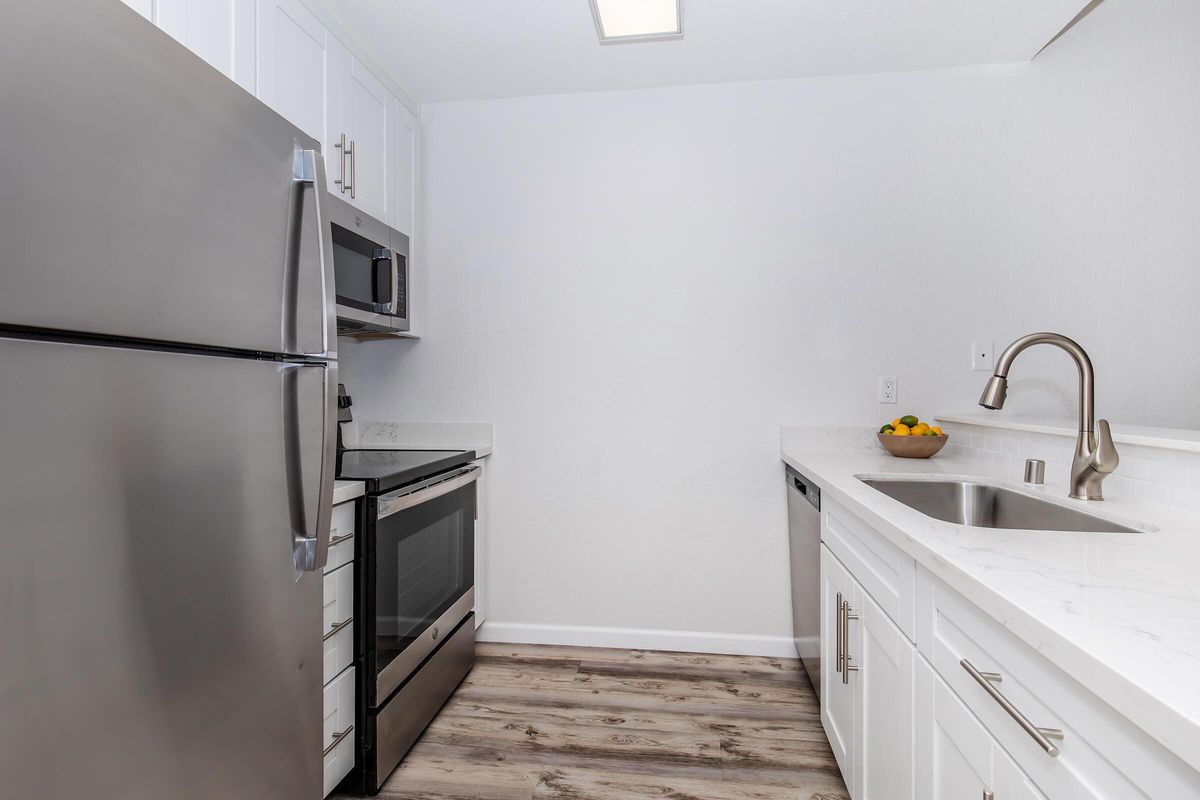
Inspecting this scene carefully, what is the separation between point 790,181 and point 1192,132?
1.42m

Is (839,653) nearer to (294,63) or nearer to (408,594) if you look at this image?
(408,594)

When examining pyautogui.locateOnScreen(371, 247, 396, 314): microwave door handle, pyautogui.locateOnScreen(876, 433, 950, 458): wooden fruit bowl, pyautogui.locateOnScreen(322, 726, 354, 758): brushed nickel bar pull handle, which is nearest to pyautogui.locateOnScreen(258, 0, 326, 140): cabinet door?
pyautogui.locateOnScreen(371, 247, 396, 314): microwave door handle

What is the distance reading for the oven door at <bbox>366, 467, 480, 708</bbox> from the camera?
1.63m

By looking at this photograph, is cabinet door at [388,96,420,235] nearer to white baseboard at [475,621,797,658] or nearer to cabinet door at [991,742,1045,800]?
white baseboard at [475,621,797,658]

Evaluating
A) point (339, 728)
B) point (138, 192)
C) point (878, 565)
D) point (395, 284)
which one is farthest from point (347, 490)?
point (878, 565)

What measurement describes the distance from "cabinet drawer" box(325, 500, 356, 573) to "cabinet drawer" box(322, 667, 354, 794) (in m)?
0.29

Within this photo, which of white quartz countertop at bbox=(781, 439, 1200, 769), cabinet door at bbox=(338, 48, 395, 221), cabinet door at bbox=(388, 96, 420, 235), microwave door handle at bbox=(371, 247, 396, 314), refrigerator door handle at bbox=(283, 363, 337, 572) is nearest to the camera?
white quartz countertop at bbox=(781, 439, 1200, 769)

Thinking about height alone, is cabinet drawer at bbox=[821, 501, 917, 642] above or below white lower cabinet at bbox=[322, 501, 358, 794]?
above

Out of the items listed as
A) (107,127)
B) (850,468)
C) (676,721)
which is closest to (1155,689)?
(107,127)

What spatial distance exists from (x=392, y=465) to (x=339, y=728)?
0.74 meters

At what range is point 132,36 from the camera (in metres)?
0.77

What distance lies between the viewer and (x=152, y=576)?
79cm

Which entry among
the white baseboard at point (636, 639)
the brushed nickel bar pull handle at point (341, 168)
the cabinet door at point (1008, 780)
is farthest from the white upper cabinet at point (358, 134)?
the cabinet door at point (1008, 780)

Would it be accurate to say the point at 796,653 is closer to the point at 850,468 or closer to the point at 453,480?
the point at 850,468
